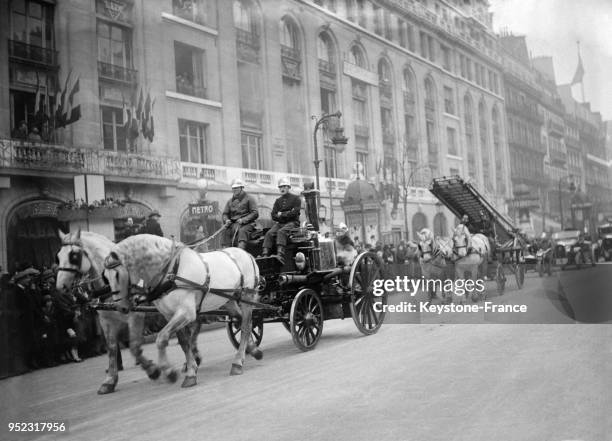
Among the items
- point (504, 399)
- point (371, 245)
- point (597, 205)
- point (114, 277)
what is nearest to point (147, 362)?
point (114, 277)

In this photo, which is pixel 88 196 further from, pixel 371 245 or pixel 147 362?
pixel 371 245

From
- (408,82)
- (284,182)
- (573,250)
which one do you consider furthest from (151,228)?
(573,250)

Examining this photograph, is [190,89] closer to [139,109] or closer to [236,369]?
[139,109]

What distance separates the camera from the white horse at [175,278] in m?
5.23

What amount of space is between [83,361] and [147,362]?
172 centimetres

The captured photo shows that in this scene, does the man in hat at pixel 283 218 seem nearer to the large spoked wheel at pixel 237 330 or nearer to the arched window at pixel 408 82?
the large spoked wheel at pixel 237 330

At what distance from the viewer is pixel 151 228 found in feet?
18.2

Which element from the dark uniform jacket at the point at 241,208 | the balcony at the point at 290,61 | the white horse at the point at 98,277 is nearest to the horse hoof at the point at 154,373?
the white horse at the point at 98,277

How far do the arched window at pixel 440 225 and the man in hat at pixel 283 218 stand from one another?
7.01 feet

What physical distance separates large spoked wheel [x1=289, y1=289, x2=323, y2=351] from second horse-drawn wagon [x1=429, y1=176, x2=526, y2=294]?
5.97 ft

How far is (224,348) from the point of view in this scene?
23.2 feet

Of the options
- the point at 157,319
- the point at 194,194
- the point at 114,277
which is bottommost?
the point at 157,319

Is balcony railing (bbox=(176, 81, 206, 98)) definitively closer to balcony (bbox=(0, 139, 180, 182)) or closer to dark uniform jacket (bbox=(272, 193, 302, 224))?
balcony (bbox=(0, 139, 180, 182))

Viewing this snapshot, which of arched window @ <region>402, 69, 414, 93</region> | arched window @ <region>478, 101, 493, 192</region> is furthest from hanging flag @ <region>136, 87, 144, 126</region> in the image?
arched window @ <region>478, 101, 493, 192</region>
